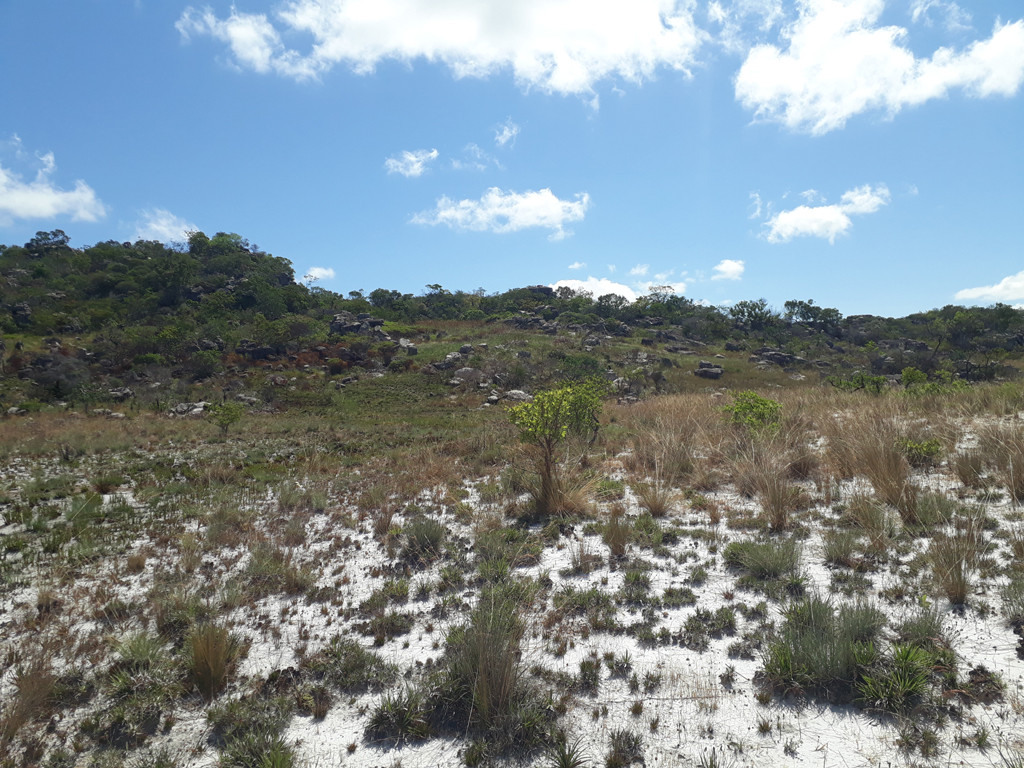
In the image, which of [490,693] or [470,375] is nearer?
[490,693]

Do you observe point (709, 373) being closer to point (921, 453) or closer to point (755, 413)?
point (755, 413)

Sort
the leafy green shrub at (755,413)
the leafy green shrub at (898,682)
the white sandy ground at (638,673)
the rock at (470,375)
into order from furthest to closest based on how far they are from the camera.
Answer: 1. the rock at (470,375)
2. the leafy green shrub at (755,413)
3. the leafy green shrub at (898,682)
4. the white sandy ground at (638,673)

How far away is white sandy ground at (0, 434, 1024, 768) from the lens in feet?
10.1

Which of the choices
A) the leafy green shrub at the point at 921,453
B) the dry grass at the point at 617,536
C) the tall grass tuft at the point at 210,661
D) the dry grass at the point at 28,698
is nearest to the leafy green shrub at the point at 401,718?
the tall grass tuft at the point at 210,661

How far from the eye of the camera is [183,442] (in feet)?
57.8

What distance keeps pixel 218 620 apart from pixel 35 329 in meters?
63.3

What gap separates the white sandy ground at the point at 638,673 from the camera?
3072mm

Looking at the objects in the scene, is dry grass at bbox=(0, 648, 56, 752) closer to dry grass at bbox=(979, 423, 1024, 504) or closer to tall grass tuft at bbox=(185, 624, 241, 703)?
tall grass tuft at bbox=(185, 624, 241, 703)

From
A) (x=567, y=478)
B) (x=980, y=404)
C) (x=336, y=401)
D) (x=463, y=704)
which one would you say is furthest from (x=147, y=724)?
(x=336, y=401)

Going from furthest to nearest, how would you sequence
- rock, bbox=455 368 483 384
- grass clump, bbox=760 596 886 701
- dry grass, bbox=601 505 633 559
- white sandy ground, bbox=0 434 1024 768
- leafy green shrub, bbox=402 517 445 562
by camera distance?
rock, bbox=455 368 483 384 → leafy green shrub, bbox=402 517 445 562 → dry grass, bbox=601 505 633 559 → grass clump, bbox=760 596 886 701 → white sandy ground, bbox=0 434 1024 768

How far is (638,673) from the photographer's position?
3832 mm

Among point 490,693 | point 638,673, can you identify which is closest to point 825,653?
point 638,673

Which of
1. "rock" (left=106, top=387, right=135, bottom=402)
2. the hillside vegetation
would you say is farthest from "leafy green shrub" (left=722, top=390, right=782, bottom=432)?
"rock" (left=106, top=387, right=135, bottom=402)

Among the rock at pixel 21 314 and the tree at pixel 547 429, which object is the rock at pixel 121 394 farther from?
the tree at pixel 547 429
